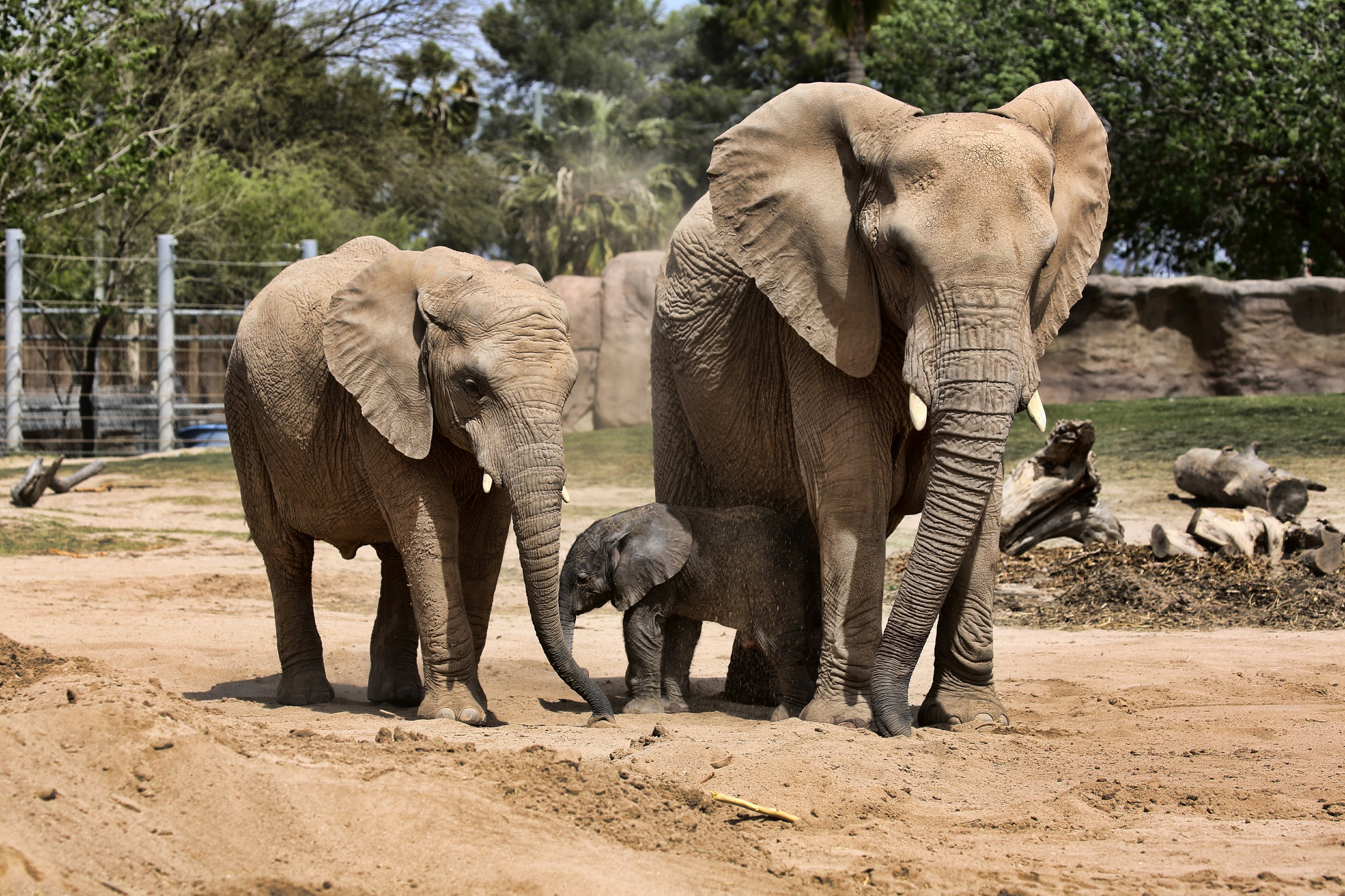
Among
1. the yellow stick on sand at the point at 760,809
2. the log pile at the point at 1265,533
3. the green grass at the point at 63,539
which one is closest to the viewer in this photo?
the yellow stick on sand at the point at 760,809

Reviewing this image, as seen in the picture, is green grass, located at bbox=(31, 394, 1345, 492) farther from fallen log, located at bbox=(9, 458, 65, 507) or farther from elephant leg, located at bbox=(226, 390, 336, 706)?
elephant leg, located at bbox=(226, 390, 336, 706)

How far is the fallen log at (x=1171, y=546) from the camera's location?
9391 millimetres

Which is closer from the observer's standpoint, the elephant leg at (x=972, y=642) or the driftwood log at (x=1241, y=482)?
the elephant leg at (x=972, y=642)

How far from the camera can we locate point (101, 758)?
355 centimetres

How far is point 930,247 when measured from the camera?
496 cm

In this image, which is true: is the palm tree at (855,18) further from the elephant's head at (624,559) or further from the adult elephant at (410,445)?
the adult elephant at (410,445)

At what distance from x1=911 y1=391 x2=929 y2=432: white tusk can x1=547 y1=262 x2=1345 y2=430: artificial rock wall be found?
16.7 m

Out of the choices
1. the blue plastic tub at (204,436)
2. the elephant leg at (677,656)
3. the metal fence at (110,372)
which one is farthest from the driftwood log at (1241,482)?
the blue plastic tub at (204,436)

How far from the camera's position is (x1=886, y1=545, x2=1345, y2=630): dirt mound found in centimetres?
813

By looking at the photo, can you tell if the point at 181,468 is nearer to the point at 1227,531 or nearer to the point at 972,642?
the point at 1227,531

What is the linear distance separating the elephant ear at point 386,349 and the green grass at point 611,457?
9983 mm

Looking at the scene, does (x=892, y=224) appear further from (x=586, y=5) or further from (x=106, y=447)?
(x=586, y=5)

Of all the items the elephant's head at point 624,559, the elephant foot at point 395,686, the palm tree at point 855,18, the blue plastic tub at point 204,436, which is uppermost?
the palm tree at point 855,18

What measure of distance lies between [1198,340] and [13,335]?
18.1m
